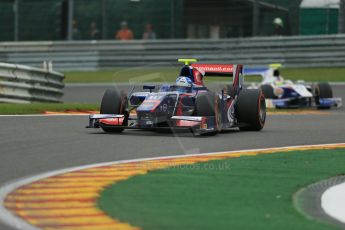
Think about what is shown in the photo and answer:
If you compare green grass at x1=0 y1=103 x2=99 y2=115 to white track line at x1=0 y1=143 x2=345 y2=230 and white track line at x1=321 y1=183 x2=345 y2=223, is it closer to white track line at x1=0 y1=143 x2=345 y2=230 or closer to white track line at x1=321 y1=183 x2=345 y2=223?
white track line at x1=0 y1=143 x2=345 y2=230

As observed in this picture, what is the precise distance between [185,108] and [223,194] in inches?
206

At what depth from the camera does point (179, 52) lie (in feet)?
96.4

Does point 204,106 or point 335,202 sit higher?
point 204,106

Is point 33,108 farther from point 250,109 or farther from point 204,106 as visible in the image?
point 204,106

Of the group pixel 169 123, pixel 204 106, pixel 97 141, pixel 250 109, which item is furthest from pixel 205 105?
pixel 97 141

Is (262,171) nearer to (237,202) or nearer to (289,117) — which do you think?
(237,202)

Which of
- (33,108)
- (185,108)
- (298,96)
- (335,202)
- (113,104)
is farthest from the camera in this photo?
(298,96)

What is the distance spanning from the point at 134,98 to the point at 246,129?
190 cm

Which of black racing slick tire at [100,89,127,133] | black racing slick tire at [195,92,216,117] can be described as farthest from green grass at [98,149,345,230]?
black racing slick tire at [100,89,127,133]

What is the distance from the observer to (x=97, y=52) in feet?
100.0

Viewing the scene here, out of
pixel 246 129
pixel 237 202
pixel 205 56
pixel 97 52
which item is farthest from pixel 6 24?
pixel 237 202

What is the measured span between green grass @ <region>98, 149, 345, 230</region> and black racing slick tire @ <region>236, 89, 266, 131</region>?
11.4 ft

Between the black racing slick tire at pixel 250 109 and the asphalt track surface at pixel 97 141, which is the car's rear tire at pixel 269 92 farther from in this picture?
the black racing slick tire at pixel 250 109

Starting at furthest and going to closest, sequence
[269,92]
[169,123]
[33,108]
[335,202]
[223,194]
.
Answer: [269,92] → [33,108] → [169,123] → [223,194] → [335,202]
